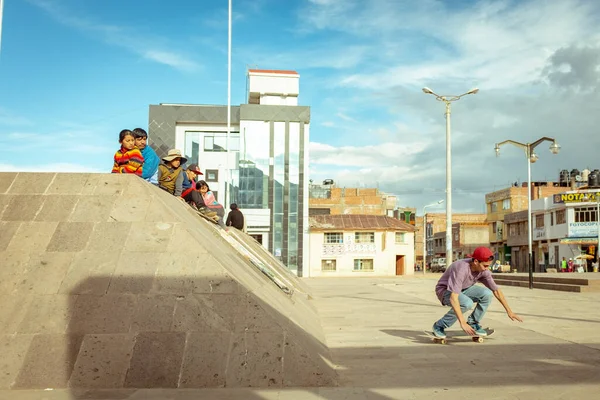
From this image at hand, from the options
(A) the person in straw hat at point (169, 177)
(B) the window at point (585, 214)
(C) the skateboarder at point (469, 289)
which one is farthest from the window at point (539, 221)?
(A) the person in straw hat at point (169, 177)

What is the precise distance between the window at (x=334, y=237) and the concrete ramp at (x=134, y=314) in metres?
46.3

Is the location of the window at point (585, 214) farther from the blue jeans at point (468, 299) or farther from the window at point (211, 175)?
the blue jeans at point (468, 299)

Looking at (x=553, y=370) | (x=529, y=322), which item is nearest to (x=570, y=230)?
(x=529, y=322)

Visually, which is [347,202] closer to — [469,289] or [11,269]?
[469,289]

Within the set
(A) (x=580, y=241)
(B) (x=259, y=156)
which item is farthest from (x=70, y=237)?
(A) (x=580, y=241)

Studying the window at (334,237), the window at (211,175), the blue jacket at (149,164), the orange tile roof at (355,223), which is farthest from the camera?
the orange tile roof at (355,223)

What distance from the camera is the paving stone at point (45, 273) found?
19.1ft

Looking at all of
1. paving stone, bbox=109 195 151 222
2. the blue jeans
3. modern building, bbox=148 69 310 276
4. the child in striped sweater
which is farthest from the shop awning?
paving stone, bbox=109 195 151 222

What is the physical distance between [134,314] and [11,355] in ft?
3.71

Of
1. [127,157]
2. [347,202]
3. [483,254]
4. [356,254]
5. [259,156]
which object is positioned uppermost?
[259,156]

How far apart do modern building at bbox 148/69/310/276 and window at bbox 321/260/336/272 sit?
215 cm

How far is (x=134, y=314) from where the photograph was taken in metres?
5.54

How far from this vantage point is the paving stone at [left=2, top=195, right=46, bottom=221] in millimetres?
6758

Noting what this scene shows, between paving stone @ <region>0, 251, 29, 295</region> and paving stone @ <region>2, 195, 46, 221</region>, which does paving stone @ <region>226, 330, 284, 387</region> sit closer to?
paving stone @ <region>0, 251, 29, 295</region>
